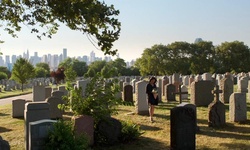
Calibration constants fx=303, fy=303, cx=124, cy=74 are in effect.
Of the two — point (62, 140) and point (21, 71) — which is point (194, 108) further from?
point (21, 71)

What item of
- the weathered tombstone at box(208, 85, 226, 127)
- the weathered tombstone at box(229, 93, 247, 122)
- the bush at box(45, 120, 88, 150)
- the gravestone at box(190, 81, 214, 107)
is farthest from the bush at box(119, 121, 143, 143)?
the gravestone at box(190, 81, 214, 107)

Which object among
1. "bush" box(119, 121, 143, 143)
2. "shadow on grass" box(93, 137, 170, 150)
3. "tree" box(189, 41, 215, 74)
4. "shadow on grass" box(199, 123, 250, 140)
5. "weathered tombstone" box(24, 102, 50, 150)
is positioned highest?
"tree" box(189, 41, 215, 74)

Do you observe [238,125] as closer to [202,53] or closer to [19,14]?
[19,14]

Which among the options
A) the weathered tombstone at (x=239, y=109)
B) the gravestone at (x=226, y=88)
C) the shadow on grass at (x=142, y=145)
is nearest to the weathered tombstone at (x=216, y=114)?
the weathered tombstone at (x=239, y=109)

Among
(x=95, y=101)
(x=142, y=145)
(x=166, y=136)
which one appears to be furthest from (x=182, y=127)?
(x=95, y=101)

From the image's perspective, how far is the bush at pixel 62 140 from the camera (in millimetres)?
6672

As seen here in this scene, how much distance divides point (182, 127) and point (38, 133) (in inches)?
145

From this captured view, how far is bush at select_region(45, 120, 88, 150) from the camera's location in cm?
667

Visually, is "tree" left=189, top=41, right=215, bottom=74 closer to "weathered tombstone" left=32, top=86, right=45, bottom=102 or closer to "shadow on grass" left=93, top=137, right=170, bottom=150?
"weathered tombstone" left=32, top=86, right=45, bottom=102

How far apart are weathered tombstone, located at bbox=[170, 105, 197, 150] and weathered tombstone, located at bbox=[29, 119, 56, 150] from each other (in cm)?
326

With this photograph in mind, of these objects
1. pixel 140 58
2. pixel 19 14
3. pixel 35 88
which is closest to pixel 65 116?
pixel 35 88

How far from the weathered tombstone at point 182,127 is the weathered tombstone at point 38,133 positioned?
326cm

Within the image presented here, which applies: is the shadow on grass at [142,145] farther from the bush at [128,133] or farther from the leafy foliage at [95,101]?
the leafy foliage at [95,101]

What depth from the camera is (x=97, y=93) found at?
9250mm
